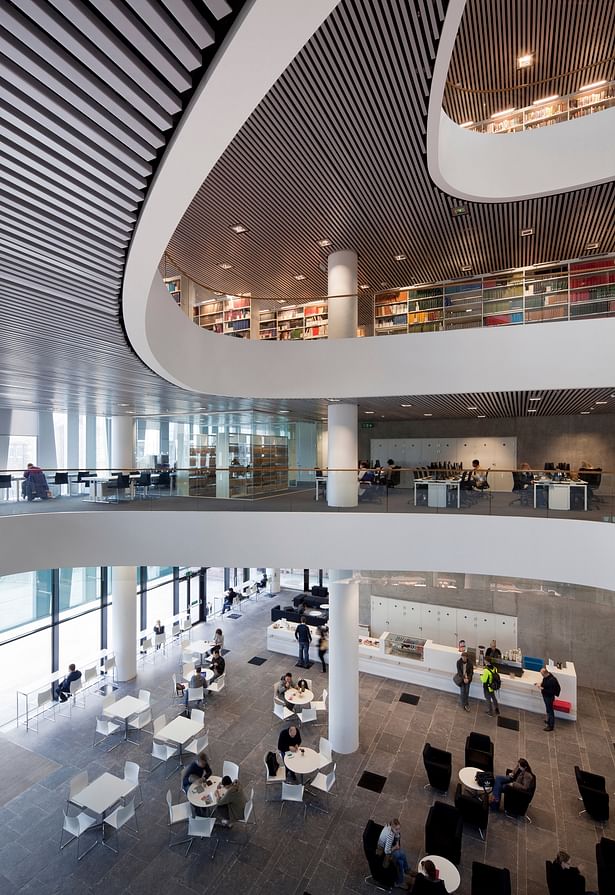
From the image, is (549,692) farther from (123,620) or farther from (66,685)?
(66,685)

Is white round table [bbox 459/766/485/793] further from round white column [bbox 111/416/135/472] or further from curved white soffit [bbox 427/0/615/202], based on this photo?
round white column [bbox 111/416/135/472]

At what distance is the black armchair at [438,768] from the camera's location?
727 centimetres

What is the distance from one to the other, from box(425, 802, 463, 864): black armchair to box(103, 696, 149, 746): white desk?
5.50 meters

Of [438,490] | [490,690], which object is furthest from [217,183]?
[490,690]

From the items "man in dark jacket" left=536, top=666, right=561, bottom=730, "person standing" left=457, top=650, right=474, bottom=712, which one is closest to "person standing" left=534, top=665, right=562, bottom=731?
"man in dark jacket" left=536, top=666, right=561, bottom=730

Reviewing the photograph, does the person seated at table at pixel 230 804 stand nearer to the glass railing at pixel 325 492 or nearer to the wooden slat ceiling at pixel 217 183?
the glass railing at pixel 325 492

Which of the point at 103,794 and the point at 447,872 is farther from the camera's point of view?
the point at 103,794

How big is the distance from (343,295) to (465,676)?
850 centimetres

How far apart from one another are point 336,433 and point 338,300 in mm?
2592

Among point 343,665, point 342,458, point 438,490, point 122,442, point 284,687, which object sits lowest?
point 284,687

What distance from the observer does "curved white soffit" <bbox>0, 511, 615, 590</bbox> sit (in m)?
7.29

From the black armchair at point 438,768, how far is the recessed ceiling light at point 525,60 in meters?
11.5

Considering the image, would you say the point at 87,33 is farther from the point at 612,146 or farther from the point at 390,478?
the point at 612,146

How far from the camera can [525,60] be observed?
749 cm
